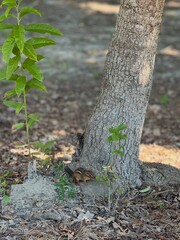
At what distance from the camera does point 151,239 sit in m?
3.23

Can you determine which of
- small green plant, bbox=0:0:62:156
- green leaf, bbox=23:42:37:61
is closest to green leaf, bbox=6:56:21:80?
small green plant, bbox=0:0:62:156

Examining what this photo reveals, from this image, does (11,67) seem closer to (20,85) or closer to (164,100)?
(20,85)

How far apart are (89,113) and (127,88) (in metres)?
3.03

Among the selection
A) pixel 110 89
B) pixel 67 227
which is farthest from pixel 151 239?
pixel 110 89

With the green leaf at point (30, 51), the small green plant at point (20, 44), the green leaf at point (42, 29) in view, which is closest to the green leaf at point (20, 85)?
the small green plant at point (20, 44)

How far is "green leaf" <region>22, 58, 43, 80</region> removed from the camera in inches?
132

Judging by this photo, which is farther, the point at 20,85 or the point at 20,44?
the point at 20,85

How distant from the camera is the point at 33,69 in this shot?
133 inches

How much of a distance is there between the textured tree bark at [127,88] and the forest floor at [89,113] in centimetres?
23

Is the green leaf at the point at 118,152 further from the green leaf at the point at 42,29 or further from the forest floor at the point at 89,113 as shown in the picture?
the green leaf at the point at 42,29

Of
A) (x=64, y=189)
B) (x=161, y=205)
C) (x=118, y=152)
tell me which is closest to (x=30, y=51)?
(x=118, y=152)

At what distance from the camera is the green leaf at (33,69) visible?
11.0 feet

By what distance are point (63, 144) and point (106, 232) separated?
210cm

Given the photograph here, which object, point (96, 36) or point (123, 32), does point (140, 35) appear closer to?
point (123, 32)
